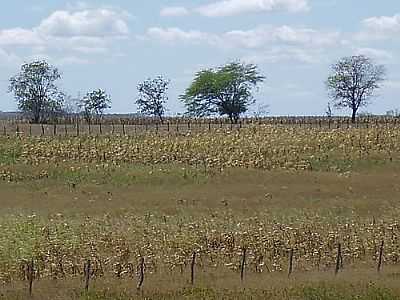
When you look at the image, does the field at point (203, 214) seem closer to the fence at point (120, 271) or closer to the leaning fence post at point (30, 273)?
the fence at point (120, 271)

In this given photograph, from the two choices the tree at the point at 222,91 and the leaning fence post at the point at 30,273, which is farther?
the tree at the point at 222,91

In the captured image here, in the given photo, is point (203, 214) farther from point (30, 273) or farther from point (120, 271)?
point (30, 273)

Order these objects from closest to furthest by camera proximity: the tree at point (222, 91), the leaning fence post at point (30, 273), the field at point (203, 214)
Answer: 1. the leaning fence post at point (30, 273)
2. the field at point (203, 214)
3. the tree at point (222, 91)

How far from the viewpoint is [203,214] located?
135ft

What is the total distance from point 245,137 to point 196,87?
6494cm

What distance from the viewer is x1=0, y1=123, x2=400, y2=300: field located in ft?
74.4

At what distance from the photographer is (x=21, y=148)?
68.2 m

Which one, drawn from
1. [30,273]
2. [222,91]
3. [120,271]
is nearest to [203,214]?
[120,271]

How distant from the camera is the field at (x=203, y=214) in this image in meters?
22.7

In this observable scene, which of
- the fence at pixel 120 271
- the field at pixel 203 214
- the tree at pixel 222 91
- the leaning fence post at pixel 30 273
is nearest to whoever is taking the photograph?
the leaning fence post at pixel 30 273

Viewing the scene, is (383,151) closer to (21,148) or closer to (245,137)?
(245,137)

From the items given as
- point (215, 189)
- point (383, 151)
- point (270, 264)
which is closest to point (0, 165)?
point (215, 189)

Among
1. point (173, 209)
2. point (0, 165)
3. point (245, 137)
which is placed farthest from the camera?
point (245, 137)

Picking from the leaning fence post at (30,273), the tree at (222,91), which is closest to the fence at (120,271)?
the leaning fence post at (30,273)
